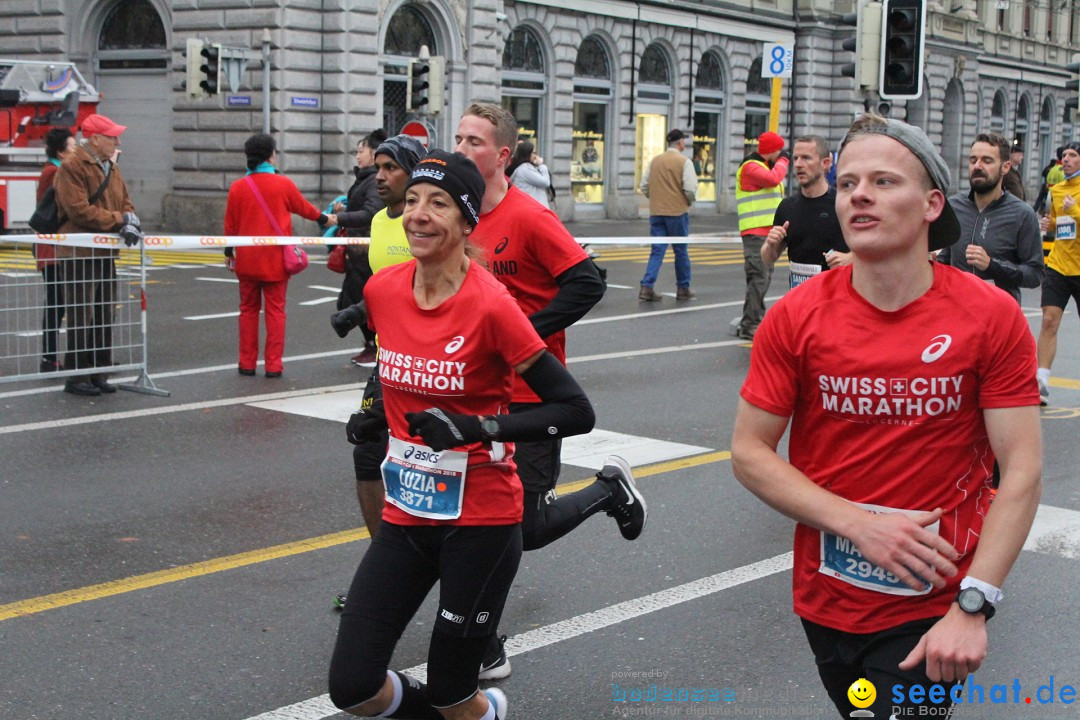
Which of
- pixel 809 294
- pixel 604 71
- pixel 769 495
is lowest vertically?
pixel 769 495

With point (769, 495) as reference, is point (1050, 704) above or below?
below

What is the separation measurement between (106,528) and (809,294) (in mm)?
4447

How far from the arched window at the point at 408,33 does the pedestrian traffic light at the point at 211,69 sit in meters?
4.83

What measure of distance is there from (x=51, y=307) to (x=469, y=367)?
23.7 ft

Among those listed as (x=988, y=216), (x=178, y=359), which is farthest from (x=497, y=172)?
(x=178, y=359)

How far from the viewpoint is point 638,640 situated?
510 cm

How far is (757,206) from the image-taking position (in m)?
14.1

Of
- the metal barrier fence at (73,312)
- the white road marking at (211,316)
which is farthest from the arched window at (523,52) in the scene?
the metal barrier fence at (73,312)

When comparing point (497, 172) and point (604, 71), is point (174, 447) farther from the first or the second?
point (604, 71)

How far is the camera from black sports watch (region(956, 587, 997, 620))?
8.56 feet

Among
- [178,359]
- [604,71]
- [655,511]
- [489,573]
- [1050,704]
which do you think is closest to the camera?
[489,573]

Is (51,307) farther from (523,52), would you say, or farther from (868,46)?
(523,52)

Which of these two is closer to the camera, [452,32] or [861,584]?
[861,584]

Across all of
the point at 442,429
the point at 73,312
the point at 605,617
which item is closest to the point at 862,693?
the point at 442,429
